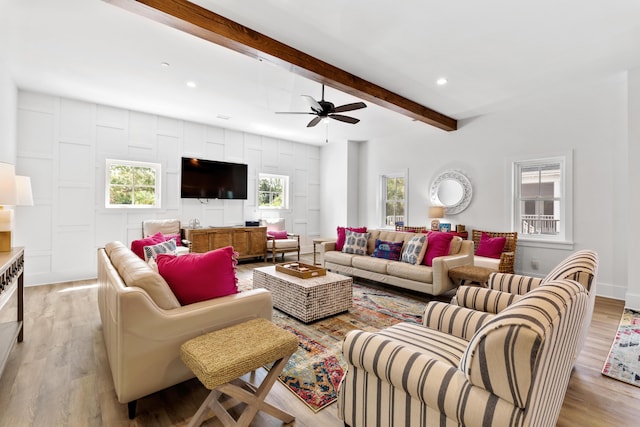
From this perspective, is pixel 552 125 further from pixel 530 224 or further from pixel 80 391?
pixel 80 391

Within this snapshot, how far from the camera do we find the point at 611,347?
2.62 metres

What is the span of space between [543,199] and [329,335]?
14.1ft

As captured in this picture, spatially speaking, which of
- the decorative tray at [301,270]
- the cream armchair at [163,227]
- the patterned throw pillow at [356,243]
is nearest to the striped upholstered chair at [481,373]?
the decorative tray at [301,270]

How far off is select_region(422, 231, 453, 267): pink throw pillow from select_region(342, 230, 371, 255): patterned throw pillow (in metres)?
1.06

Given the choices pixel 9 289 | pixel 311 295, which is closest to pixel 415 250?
pixel 311 295

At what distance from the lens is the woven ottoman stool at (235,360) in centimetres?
141

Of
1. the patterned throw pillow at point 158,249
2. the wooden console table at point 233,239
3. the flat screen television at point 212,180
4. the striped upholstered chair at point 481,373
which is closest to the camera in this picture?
the striped upholstered chair at point 481,373

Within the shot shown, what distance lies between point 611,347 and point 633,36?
9.88 ft

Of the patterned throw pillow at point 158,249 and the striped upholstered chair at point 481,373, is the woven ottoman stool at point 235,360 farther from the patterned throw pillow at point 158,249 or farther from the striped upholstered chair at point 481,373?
the patterned throw pillow at point 158,249

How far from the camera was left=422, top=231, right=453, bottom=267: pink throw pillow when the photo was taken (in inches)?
160

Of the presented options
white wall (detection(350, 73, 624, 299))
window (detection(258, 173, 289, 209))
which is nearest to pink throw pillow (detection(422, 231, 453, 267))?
white wall (detection(350, 73, 624, 299))

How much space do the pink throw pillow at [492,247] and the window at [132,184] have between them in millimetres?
5828

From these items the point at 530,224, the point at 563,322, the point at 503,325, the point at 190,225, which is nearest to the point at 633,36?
the point at 530,224

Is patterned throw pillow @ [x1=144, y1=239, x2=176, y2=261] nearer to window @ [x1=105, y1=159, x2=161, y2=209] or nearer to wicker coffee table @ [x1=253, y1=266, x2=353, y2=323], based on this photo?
wicker coffee table @ [x1=253, y1=266, x2=353, y2=323]
